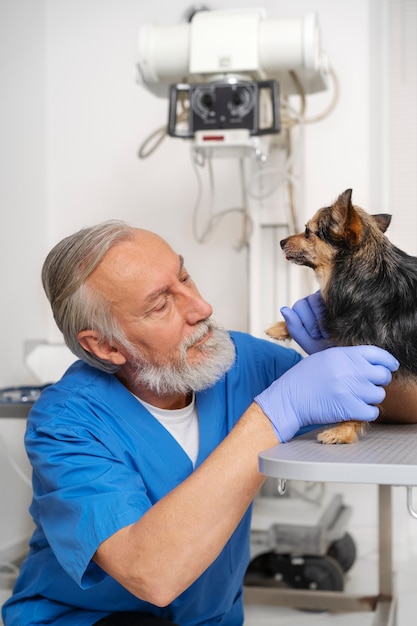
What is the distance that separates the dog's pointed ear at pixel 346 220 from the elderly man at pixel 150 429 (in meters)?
0.18

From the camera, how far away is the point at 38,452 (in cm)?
128

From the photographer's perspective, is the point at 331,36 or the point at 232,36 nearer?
the point at 232,36

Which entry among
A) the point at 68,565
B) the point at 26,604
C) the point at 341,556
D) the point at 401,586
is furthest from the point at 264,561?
the point at 68,565

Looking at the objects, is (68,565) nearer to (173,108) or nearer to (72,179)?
(173,108)

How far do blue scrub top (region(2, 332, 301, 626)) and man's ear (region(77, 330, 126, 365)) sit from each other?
48 millimetres

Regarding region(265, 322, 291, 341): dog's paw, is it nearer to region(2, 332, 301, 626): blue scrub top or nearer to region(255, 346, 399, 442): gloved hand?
region(2, 332, 301, 626): blue scrub top

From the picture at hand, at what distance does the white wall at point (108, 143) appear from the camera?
2932 mm

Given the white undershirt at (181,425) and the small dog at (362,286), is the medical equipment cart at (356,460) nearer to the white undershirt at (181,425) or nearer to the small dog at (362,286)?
the small dog at (362,286)

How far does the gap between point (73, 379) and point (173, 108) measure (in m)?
1.08

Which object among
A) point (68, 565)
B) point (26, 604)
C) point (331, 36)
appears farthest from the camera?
point (331, 36)

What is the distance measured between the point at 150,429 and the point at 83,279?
11.9 inches

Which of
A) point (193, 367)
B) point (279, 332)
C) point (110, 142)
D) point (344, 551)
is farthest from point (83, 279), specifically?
point (110, 142)

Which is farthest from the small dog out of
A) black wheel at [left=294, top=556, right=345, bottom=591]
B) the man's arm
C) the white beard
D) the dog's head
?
black wheel at [left=294, top=556, right=345, bottom=591]

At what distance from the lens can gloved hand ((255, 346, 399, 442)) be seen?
1115mm
